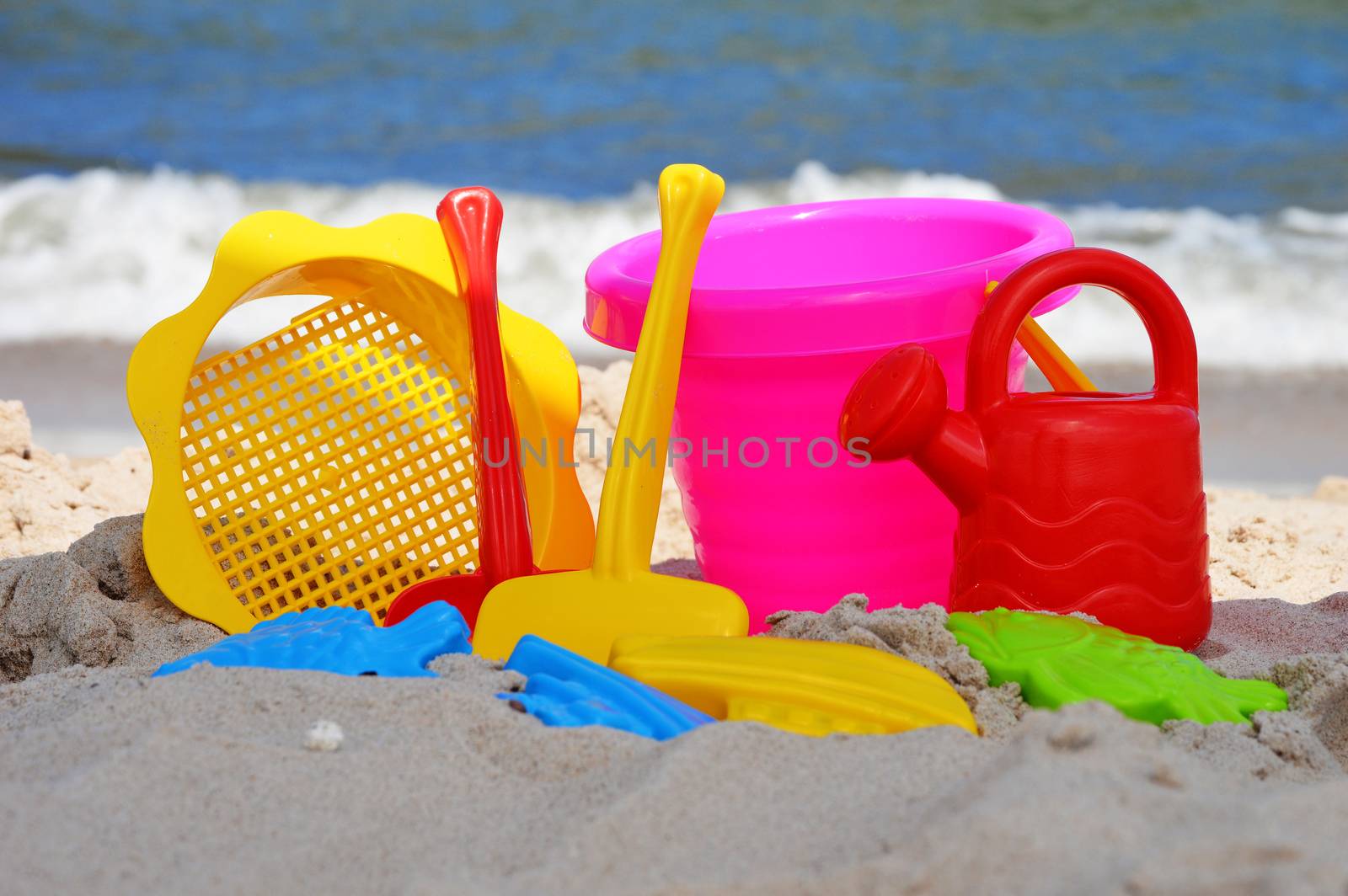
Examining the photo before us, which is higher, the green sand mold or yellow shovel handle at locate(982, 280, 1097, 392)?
yellow shovel handle at locate(982, 280, 1097, 392)

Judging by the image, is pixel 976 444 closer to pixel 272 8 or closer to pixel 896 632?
pixel 896 632

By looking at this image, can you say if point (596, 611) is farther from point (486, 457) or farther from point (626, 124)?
point (626, 124)

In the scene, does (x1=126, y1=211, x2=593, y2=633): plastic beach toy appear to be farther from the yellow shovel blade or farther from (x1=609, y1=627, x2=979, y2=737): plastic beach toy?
(x1=609, y1=627, x2=979, y2=737): plastic beach toy

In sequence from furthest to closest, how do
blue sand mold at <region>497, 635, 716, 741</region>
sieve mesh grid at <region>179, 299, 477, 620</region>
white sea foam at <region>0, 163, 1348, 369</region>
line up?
white sea foam at <region>0, 163, 1348, 369</region>, sieve mesh grid at <region>179, 299, 477, 620</region>, blue sand mold at <region>497, 635, 716, 741</region>

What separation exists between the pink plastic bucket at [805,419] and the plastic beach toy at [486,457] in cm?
13

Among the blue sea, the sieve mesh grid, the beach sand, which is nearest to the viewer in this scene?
the beach sand

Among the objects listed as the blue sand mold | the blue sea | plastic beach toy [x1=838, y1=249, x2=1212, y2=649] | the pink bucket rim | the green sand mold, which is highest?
the blue sea

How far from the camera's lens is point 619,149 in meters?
4.54

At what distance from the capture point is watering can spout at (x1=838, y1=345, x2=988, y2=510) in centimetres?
113

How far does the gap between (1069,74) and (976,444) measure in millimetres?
3990

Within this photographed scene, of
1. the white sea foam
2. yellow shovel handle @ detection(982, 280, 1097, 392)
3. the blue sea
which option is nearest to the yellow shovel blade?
yellow shovel handle @ detection(982, 280, 1097, 392)

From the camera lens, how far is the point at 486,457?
1.35 meters

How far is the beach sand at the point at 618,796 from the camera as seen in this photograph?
63 centimetres

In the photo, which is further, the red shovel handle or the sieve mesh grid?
the sieve mesh grid
